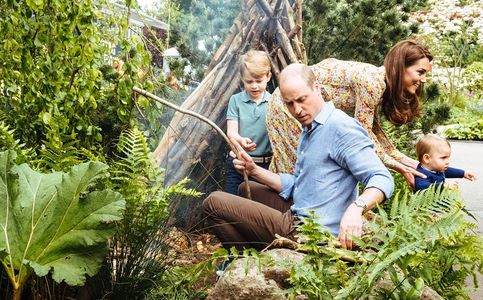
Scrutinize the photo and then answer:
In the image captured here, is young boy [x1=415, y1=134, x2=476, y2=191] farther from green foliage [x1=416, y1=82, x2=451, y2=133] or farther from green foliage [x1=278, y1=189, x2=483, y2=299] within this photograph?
green foliage [x1=278, y1=189, x2=483, y2=299]

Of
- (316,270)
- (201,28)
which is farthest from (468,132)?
(316,270)

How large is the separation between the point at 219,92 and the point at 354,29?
237 cm

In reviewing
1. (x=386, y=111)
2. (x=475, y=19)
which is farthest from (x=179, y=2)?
(x=475, y=19)

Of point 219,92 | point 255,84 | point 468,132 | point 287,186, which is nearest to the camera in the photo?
point 287,186

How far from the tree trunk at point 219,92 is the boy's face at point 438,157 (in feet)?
4.01

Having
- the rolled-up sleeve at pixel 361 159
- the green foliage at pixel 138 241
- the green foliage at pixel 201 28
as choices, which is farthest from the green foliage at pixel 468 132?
the green foliage at pixel 138 241

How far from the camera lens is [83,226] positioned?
2.78 metres

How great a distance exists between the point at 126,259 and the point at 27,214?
0.61 m

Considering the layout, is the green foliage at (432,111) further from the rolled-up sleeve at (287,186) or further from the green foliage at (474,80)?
the green foliage at (474,80)

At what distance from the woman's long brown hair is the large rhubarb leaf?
6.51 ft

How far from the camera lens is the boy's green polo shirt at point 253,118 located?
4602 millimetres

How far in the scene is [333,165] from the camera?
316 cm

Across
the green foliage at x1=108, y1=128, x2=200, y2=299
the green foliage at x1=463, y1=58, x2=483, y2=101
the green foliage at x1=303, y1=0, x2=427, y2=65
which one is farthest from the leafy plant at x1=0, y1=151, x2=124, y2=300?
the green foliage at x1=463, y1=58, x2=483, y2=101

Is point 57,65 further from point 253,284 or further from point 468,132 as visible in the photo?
point 468,132
